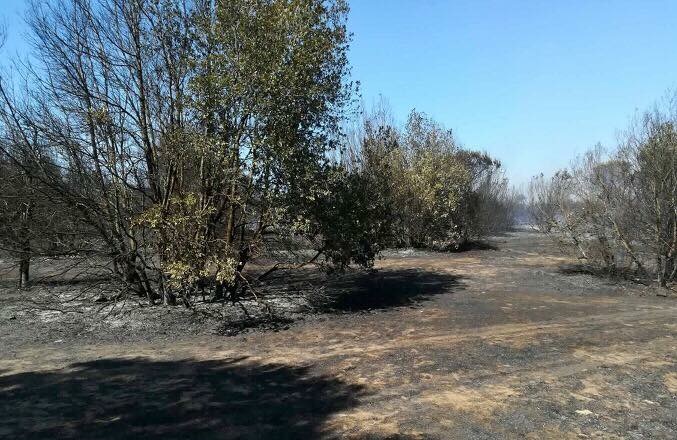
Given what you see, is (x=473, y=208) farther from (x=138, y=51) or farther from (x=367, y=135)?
(x=138, y=51)

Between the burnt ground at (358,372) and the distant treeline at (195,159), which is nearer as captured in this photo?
the burnt ground at (358,372)

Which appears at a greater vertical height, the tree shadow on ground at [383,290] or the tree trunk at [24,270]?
the tree trunk at [24,270]

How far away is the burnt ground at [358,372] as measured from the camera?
4320 mm

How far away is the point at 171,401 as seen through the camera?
4902 millimetres

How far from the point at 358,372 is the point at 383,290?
5.62 meters

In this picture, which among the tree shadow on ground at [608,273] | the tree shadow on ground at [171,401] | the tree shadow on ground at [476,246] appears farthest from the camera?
the tree shadow on ground at [476,246]

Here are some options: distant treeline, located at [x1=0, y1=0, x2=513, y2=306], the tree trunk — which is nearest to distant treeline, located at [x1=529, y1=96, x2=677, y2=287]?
distant treeline, located at [x1=0, y1=0, x2=513, y2=306]

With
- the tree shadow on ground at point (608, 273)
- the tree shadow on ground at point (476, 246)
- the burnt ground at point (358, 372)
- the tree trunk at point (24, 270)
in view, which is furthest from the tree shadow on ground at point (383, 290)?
the tree shadow on ground at point (476, 246)

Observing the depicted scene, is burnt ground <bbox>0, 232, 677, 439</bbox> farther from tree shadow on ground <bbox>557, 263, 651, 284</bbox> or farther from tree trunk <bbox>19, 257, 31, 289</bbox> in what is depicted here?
tree shadow on ground <bbox>557, 263, 651, 284</bbox>

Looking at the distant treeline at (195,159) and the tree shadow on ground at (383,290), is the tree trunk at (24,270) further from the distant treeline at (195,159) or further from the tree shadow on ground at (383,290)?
the tree shadow on ground at (383,290)

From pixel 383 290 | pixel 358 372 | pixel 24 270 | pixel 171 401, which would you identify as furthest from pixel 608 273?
pixel 24 270

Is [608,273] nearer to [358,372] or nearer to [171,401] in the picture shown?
[358,372]

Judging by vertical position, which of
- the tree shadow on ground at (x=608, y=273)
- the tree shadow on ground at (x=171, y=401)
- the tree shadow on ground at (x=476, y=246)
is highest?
the tree shadow on ground at (x=476, y=246)

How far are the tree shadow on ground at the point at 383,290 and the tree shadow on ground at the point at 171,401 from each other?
3808mm
